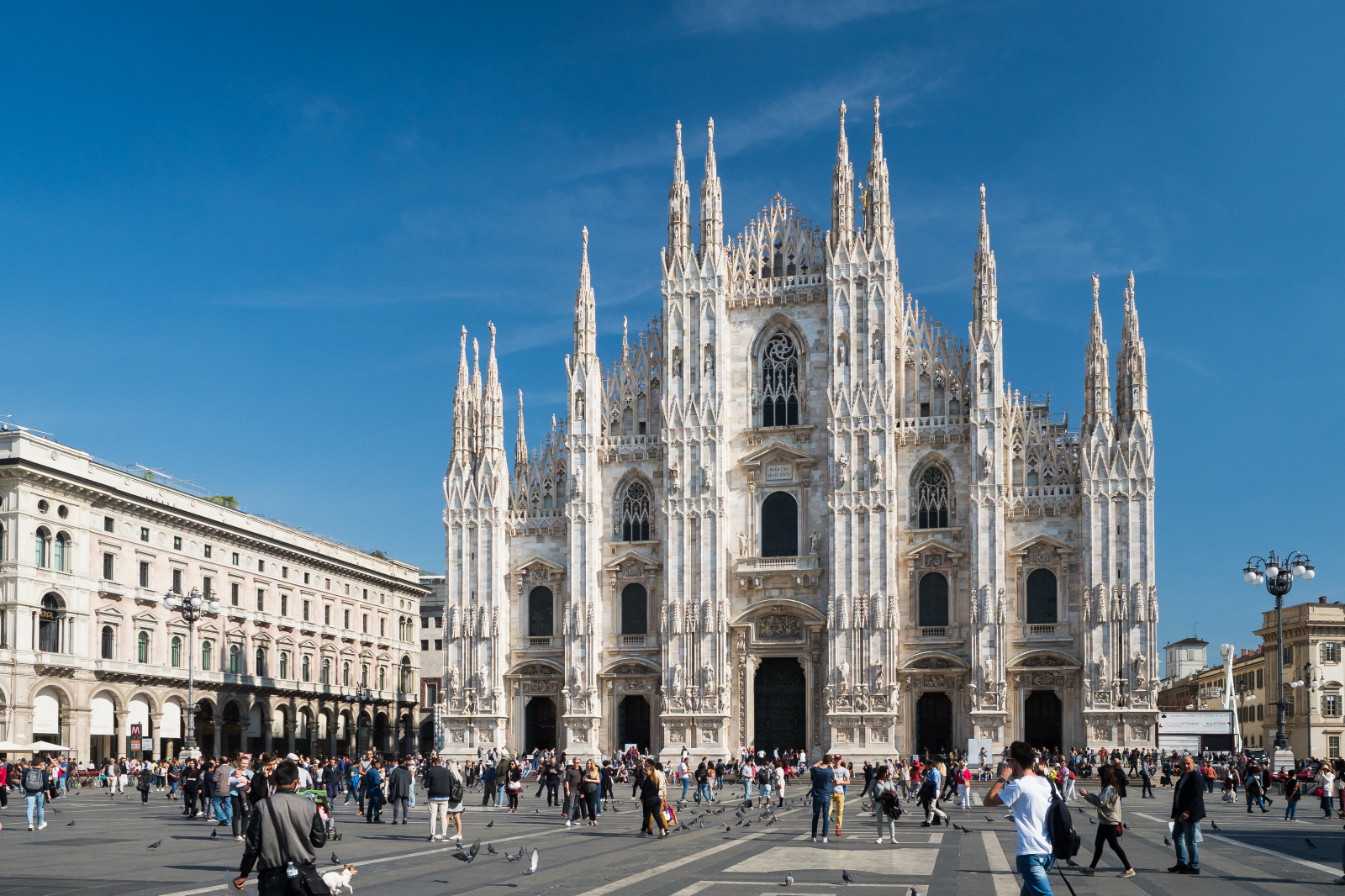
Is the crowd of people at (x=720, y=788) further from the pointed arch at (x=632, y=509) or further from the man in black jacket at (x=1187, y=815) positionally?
the pointed arch at (x=632, y=509)

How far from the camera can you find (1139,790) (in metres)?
48.7

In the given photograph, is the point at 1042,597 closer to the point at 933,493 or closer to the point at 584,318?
the point at 933,493

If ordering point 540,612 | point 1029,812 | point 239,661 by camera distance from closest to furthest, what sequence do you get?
point 1029,812 → point 540,612 → point 239,661

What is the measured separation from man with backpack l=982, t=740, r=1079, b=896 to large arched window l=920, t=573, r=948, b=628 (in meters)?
45.0

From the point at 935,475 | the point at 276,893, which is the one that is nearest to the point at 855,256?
the point at 935,475

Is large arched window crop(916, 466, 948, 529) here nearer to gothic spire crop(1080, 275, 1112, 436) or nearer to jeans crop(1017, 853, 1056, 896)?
gothic spire crop(1080, 275, 1112, 436)

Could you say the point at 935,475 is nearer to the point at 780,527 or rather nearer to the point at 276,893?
the point at 780,527

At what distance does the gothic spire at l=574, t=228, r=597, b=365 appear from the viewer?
6034 centimetres

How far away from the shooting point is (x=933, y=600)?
186 feet

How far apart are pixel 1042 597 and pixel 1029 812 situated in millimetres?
45394

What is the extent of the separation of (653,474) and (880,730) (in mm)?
13692

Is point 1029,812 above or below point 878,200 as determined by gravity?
below

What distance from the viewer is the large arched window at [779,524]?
58.4 meters

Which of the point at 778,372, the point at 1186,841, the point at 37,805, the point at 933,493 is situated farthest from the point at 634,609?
the point at 1186,841
